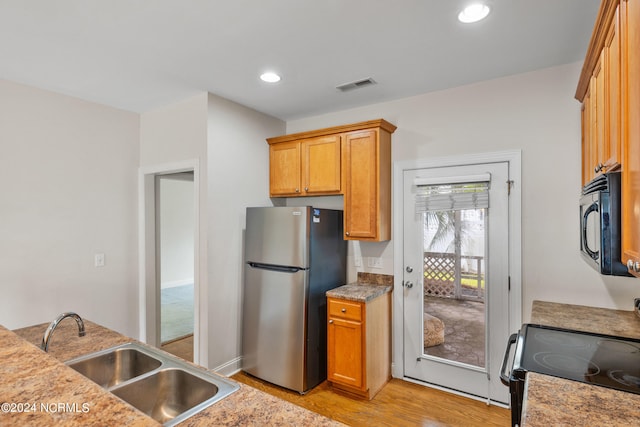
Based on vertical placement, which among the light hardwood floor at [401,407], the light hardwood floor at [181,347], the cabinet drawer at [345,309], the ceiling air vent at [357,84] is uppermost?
the ceiling air vent at [357,84]

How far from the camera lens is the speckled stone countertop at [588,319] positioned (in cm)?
182

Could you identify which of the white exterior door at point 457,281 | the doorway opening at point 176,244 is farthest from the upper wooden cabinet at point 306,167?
the doorway opening at point 176,244

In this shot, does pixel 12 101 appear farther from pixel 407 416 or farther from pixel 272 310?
pixel 407 416

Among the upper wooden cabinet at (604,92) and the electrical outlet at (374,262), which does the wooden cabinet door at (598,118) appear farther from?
the electrical outlet at (374,262)

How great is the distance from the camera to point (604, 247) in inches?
46.6

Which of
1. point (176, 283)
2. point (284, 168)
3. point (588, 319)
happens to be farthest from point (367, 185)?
point (176, 283)

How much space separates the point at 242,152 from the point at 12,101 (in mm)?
1831

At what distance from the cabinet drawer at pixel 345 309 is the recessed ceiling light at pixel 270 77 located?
1.85 metres

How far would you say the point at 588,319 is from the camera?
79.4 inches

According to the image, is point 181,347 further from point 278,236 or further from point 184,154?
point 184,154

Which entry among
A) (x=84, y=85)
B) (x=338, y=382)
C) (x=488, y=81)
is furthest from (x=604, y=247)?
(x=84, y=85)

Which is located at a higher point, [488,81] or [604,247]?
[488,81]

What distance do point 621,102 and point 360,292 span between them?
2103 millimetres

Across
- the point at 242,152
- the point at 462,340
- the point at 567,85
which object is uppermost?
the point at 567,85
